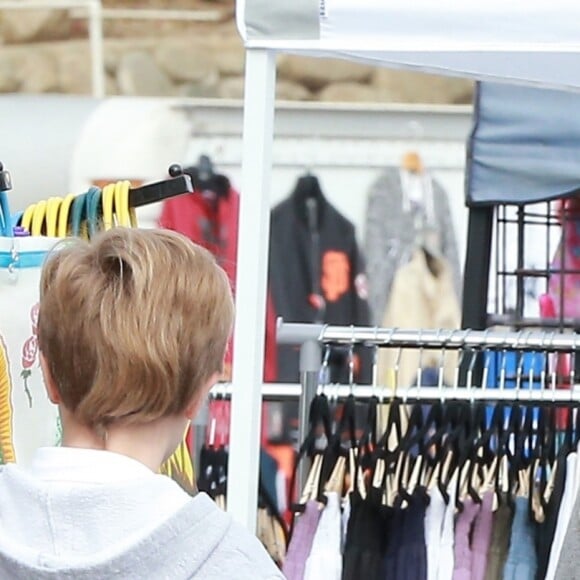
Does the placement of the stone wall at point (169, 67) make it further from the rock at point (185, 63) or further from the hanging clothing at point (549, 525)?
the hanging clothing at point (549, 525)

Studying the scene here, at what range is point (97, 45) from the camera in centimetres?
480

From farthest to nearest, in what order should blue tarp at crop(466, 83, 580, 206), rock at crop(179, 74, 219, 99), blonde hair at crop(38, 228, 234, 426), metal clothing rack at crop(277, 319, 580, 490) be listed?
rock at crop(179, 74, 219, 99) → blue tarp at crop(466, 83, 580, 206) → metal clothing rack at crop(277, 319, 580, 490) → blonde hair at crop(38, 228, 234, 426)

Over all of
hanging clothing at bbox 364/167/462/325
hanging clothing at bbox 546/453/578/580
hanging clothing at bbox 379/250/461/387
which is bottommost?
hanging clothing at bbox 546/453/578/580

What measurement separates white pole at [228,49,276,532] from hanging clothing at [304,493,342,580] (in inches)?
6.5

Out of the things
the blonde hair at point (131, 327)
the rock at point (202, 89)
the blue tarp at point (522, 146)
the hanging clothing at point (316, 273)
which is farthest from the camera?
the rock at point (202, 89)

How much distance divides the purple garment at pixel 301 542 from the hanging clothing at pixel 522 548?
273 mm

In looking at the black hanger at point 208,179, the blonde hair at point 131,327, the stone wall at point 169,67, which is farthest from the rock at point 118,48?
the blonde hair at point 131,327

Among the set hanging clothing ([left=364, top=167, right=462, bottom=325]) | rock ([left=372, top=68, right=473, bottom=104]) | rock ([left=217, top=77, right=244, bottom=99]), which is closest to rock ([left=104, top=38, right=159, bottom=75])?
rock ([left=217, top=77, right=244, bottom=99])

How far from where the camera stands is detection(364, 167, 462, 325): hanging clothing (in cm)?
409

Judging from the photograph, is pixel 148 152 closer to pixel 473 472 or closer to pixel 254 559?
pixel 473 472

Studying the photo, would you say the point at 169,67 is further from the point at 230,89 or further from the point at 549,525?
the point at 549,525

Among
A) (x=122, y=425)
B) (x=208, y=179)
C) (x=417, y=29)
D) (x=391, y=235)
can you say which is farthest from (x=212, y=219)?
(x=122, y=425)

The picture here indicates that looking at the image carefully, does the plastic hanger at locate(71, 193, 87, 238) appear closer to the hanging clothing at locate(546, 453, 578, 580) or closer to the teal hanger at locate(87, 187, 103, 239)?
the teal hanger at locate(87, 187, 103, 239)

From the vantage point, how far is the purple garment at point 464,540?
184cm
